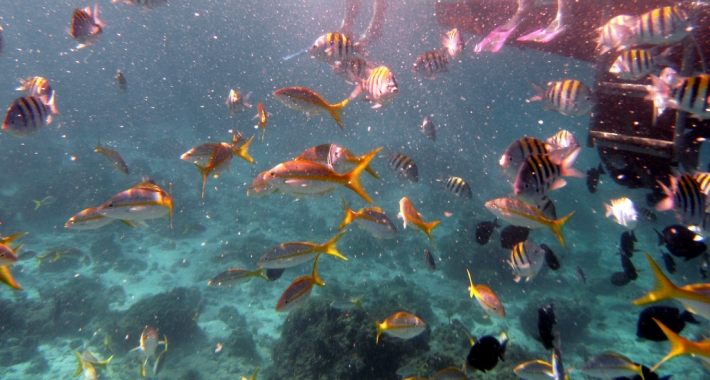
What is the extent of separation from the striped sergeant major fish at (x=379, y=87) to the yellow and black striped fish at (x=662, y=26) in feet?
9.87

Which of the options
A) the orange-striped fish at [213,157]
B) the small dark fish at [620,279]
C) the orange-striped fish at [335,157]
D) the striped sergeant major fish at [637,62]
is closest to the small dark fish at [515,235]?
the small dark fish at [620,279]

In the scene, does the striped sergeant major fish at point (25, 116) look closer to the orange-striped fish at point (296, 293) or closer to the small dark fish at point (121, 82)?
the small dark fish at point (121, 82)

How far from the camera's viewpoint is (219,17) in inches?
2271

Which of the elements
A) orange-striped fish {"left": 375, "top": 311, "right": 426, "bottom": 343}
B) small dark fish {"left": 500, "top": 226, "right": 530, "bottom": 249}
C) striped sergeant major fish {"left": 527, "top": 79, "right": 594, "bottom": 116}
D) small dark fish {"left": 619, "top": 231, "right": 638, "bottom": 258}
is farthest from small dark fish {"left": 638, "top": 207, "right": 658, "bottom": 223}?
orange-striped fish {"left": 375, "top": 311, "right": 426, "bottom": 343}

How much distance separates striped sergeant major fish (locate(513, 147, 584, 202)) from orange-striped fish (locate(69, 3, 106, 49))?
6.00 m

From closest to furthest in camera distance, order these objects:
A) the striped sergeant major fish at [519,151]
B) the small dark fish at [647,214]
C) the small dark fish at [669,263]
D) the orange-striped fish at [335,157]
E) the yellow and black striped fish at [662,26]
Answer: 1. the striped sergeant major fish at [519,151]
2. the orange-striped fish at [335,157]
3. the yellow and black striped fish at [662,26]
4. the small dark fish at [669,263]
5. the small dark fish at [647,214]

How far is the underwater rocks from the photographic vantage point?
9.09 m

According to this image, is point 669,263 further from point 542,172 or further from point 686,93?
point 542,172

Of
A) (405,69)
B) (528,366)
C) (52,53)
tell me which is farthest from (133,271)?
(52,53)

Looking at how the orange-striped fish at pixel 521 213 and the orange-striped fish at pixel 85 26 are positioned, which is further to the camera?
the orange-striped fish at pixel 85 26

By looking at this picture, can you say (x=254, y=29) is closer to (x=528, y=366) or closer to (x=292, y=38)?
(x=292, y=38)

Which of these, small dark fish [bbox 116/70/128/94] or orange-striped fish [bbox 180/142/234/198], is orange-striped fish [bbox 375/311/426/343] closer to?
orange-striped fish [bbox 180/142/234/198]

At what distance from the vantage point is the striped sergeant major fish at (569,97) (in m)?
3.86

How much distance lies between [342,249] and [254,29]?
2812 inches
